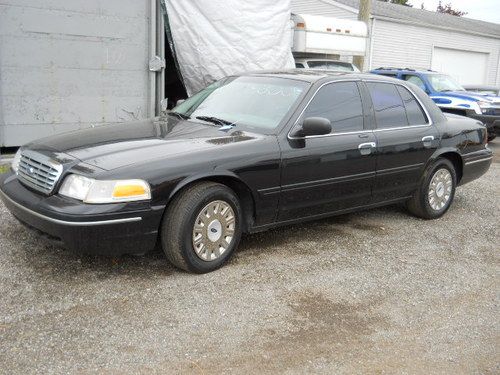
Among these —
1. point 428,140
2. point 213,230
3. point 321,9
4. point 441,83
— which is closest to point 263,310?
point 213,230

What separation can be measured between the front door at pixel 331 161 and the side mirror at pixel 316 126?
0.54ft

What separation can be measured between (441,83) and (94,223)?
444 inches

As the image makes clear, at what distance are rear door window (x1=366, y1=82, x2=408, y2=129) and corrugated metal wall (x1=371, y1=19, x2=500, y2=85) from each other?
53.5 ft

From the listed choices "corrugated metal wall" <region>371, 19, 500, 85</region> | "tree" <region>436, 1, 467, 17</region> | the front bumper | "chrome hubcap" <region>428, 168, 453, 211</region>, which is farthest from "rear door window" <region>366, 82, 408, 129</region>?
"tree" <region>436, 1, 467, 17</region>

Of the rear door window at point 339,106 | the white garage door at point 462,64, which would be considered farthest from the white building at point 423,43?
the rear door window at point 339,106

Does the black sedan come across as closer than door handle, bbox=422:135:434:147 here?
Yes

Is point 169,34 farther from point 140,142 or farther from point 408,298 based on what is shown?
point 408,298

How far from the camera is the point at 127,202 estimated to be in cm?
386

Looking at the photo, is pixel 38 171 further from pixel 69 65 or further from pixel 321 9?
pixel 321 9

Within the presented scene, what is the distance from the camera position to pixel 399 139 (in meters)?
5.64

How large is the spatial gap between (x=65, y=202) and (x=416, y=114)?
382cm

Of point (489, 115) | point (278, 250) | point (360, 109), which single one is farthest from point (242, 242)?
point (489, 115)

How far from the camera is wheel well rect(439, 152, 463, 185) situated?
6.31 meters

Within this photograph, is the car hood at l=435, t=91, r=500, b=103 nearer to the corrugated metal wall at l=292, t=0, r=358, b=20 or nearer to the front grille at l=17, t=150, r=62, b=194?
the corrugated metal wall at l=292, t=0, r=358, b=20
